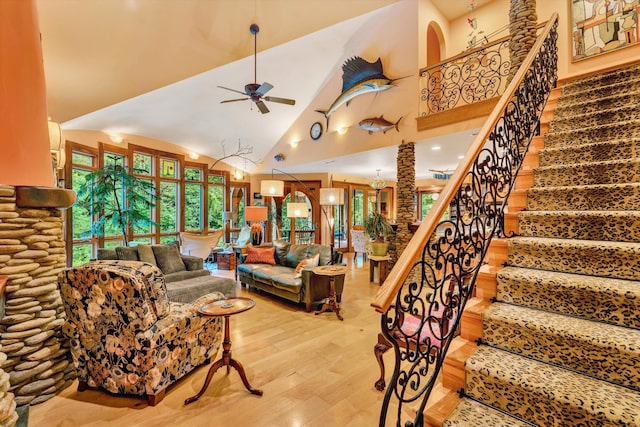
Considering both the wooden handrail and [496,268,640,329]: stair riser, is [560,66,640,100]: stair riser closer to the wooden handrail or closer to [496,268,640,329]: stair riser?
the wooden handrail

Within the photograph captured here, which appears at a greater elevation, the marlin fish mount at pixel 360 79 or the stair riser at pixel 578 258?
the marlin fish mount at pixel 360 79

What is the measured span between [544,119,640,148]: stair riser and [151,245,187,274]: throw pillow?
4.91 m

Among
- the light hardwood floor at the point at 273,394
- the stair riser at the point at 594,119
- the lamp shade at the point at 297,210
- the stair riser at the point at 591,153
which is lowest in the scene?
the light hardwood floor at the point at 273,394

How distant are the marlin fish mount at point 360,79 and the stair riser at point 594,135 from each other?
3531mm

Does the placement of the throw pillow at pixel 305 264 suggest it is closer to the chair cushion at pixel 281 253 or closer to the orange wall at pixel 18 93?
the chair cushion at pixel 281 253

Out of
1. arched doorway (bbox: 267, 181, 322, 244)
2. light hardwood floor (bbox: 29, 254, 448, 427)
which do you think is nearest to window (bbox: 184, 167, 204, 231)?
arched doorway (bbox: 267, 181, 322, 244)

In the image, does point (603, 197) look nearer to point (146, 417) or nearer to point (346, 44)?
point (146, 417)

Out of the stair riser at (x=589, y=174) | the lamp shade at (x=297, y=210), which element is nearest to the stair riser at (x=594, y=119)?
the stair riser at (x=589, y=174)

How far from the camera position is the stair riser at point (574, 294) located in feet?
4.50

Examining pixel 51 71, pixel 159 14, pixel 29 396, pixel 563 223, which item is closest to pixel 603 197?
pixel 563 223

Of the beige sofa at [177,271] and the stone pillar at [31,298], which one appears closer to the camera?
the stone pillar at [31,298]

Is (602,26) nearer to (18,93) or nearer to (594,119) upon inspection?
(594,119)

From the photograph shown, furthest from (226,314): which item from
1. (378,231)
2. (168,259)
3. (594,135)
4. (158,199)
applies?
(158,199)

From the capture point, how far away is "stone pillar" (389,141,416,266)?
17.5 ft
